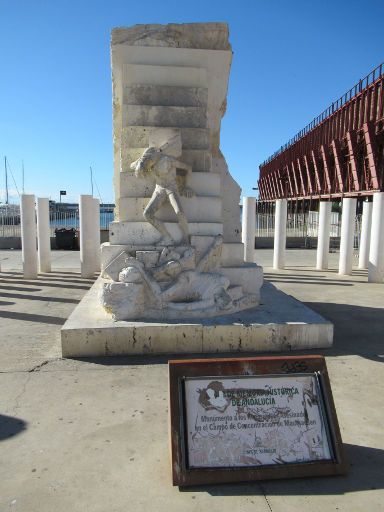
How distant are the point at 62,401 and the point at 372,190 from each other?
743 inches

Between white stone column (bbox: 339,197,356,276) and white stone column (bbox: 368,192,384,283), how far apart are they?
1.05 m

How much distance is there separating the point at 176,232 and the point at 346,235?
7.11 meters

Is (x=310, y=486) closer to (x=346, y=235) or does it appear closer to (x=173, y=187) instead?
(x=173, y=187)

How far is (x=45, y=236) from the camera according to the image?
Answer: 10781 mm

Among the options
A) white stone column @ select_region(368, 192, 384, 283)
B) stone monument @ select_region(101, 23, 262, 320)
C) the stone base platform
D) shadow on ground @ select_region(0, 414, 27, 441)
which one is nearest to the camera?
shadow on ground @ select_region(0, 414, 27, 441)

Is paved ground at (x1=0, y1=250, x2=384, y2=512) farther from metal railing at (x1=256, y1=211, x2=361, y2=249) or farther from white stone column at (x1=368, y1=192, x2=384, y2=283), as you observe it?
metal railing at (x1=256, y1=211, x2=361, y2=249)

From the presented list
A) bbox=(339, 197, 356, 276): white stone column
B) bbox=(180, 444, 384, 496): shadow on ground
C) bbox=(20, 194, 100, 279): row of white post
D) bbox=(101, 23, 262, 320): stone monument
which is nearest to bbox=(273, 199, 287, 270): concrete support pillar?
bbox=(339, 197, 356, 276): white stone column

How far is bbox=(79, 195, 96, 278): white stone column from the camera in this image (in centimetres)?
1019

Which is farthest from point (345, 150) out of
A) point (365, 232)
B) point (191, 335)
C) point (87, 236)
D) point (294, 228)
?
point (191, 335)

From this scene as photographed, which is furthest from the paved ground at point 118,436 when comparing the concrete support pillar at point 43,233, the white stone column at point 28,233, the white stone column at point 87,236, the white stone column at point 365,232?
the white stone column at point 365,232

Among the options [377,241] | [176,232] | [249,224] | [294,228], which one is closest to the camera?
[176,232]

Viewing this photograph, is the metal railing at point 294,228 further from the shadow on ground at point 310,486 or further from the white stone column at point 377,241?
the shadow on ground at point 310,486

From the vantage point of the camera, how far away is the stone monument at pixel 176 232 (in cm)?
469

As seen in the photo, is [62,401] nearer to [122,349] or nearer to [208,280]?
[122,349]
